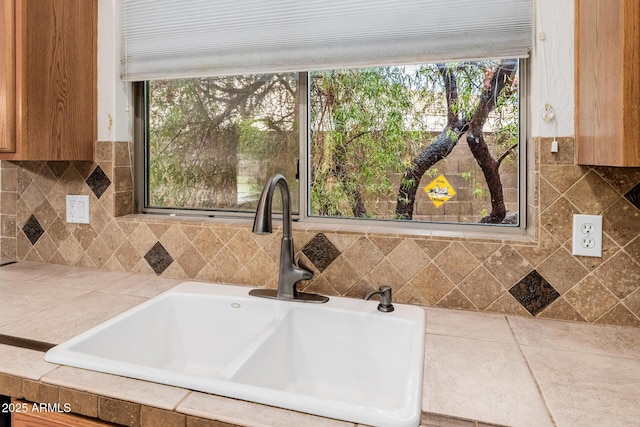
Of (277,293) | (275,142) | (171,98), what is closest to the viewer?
(277,293)

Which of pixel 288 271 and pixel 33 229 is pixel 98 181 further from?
Result: pixel 288 271

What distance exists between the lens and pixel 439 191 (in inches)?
57.3

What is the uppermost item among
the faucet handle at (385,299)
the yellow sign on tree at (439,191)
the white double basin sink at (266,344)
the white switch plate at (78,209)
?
the yellow sign on tree at (439,191)

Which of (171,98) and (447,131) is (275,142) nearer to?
(171,98)

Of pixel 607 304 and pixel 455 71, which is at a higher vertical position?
pixel 455 71

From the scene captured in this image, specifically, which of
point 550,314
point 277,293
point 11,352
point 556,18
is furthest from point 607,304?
point 11,352

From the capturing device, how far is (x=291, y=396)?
75 cm

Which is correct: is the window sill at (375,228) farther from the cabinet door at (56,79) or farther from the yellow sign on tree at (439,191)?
the cabinet door at (56,79)

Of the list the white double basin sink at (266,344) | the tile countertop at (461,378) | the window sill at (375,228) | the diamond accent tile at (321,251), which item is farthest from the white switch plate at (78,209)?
the diamond accent tile at (321,251)

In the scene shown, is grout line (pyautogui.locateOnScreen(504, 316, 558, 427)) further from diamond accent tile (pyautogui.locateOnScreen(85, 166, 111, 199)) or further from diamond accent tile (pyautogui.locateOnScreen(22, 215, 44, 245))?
diamond accent tile (pyautogui.locateOnScreen(22, 215, 44, 245))

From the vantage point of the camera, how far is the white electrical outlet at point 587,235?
1.17 meters

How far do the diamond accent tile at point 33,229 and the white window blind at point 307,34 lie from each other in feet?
2.31

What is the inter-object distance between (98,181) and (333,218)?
3.07 ft

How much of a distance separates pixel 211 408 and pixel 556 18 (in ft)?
4.32
